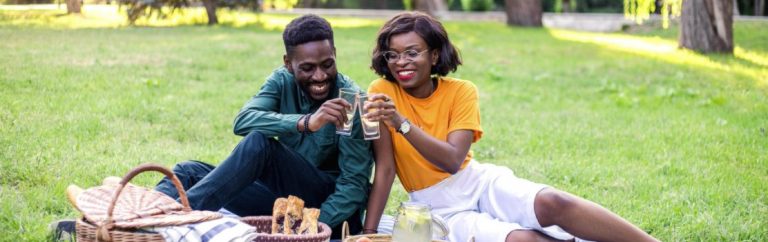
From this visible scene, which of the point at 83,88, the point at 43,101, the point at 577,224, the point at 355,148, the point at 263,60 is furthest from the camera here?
the point at 263,60

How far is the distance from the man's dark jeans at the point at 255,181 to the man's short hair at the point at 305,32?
1.53ft

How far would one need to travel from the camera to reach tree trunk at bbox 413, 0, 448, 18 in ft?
78.7

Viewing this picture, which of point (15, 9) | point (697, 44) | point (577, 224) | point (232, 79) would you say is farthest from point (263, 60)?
point (577, 224)

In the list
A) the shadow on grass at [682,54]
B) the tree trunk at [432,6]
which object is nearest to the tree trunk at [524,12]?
the shadow on grass at [682,54]

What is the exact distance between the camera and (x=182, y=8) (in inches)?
656

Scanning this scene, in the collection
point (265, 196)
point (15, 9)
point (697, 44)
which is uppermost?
point (15, 9)

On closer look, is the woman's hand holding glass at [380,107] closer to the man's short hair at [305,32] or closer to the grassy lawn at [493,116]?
the man's short hair at [305,32]

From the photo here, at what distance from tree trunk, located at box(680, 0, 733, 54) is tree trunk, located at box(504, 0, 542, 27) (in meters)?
6.79

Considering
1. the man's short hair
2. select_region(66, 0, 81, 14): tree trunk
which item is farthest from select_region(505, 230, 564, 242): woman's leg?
select_region(66, 0, 81, 14): tree trunk

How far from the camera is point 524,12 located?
20.9 meters

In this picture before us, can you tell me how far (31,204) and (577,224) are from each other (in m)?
2.74

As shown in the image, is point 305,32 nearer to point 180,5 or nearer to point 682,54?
point 682,54

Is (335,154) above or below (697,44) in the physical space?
above

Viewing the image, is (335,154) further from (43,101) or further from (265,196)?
(43,101)
